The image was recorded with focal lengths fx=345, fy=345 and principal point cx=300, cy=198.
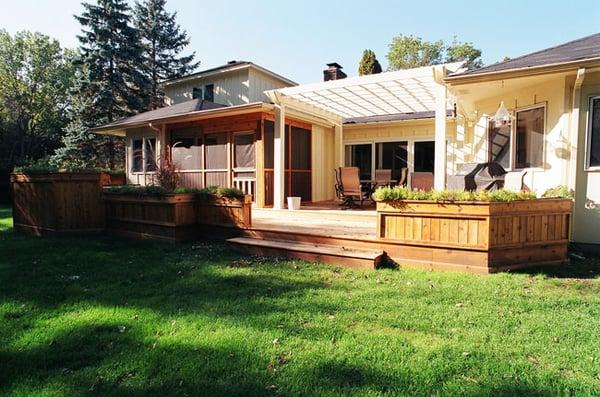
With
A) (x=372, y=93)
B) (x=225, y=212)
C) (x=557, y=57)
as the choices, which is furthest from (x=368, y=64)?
(x=225, y=212)

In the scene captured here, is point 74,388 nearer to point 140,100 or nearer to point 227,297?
point 227,297

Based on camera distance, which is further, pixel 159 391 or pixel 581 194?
pixel 581 194

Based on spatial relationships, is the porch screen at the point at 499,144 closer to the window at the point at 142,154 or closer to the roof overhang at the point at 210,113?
the roof overhang at the point at 210,113

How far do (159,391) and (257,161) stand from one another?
717 cm

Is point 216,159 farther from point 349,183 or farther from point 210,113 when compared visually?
point 349,183

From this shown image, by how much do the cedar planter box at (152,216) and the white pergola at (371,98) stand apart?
252 cm

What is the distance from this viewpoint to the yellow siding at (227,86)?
14.8m

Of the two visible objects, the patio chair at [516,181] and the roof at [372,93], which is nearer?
the patio chair at [516,181]

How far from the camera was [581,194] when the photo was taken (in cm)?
515

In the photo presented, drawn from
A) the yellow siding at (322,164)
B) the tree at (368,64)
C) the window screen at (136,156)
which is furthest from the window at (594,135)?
the tree at (368,64)

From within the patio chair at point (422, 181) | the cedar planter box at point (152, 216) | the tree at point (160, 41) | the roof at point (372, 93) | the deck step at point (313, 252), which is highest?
the tree at point (160, 41)

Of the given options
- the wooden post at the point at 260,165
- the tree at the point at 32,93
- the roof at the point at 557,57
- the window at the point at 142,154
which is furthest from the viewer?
the tree at the point at 32,93

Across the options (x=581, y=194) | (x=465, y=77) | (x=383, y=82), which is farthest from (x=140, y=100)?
(x=581, y=194)

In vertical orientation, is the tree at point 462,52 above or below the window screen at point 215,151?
above
